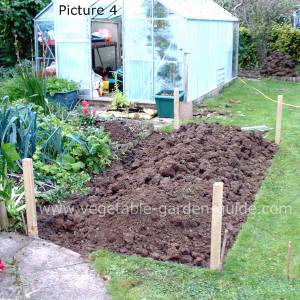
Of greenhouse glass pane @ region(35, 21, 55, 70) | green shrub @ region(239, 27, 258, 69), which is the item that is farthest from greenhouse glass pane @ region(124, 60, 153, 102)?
green shrub @ region(239, 27, 258, 69)

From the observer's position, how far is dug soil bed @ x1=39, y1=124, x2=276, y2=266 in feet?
13.5

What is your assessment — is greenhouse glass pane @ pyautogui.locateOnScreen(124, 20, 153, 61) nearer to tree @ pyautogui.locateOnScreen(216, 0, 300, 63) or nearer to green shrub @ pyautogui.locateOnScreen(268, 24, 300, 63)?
green shrub @ pyautogui.locateOnScreen(268, 24, 300, 63)

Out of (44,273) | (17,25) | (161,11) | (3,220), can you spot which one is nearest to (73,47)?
(161,11)

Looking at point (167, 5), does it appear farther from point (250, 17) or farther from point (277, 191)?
point (250, 17)

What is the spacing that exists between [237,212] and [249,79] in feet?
34.6

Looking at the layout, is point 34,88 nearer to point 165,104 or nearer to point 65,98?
point 65,98

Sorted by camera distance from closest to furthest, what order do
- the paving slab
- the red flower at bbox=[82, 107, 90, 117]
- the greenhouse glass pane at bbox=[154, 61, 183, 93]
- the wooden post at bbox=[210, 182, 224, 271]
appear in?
1. the paving slab
2. the wooden post at bbox=[210, 182, 224, 271]
3. the red flower at bbox=[82, 107, 90, 117]
4. the greenhouse glass pane at bbox=[154, 61, 183, 93]

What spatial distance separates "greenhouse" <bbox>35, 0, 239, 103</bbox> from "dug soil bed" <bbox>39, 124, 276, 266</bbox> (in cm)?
310

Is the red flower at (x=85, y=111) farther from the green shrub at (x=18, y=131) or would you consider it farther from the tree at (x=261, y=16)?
the tree at (x=261, y=16)

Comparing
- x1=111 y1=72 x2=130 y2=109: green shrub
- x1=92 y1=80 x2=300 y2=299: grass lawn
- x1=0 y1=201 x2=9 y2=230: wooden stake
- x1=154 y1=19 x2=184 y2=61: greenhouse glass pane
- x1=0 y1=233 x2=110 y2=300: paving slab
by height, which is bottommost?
x1=92 y1=80 x2=300 y2=299: grass lawn

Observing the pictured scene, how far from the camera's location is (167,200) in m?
4.71

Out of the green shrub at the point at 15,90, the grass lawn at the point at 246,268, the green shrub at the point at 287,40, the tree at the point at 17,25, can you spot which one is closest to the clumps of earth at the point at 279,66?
the green shrub at the point at 287,40

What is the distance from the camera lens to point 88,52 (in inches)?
405

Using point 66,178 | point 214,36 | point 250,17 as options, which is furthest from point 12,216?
point 250,17
